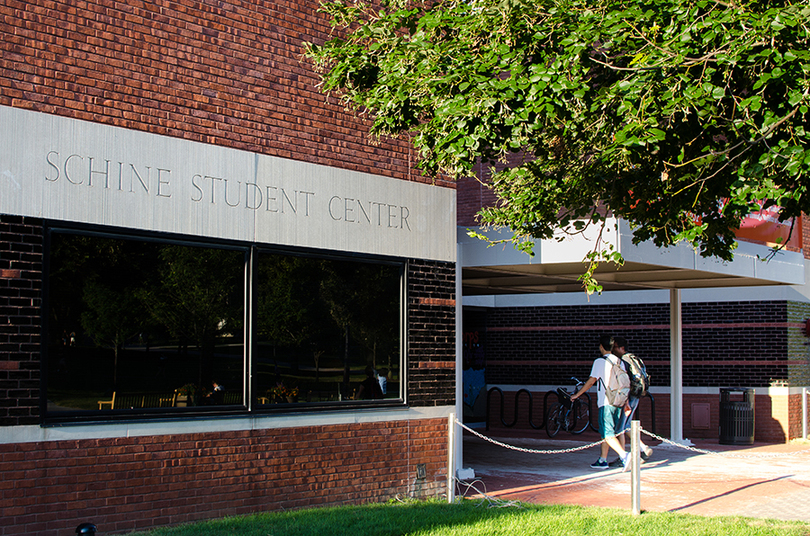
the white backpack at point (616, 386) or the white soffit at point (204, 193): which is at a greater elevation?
the white soffit at point (204, 193)

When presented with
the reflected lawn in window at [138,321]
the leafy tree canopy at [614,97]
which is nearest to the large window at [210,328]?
the reflected lawn in window at [138,321]

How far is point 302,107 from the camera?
31.0 feet

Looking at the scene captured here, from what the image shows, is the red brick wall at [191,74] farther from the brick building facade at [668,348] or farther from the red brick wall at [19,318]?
the brick building facade at [668,348]

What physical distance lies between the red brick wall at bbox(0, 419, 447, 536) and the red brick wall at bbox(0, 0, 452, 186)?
2.91 m

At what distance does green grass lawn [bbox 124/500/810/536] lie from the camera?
25.8 feet

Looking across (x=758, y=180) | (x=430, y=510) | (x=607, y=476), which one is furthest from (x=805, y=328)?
(x=758, y=180)

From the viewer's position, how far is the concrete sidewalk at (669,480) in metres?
10.1

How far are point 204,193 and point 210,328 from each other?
1319 millimetres

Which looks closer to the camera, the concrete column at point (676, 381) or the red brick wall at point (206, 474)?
the red brick wall at point (206, 474)

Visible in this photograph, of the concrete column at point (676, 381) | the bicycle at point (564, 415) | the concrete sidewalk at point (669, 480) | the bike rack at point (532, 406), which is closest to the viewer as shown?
the concrete sidewalk at point (669, 480)

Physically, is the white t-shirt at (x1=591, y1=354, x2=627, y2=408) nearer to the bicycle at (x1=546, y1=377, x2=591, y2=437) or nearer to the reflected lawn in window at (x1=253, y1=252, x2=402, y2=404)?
the reflected lawn in window at (x1=253, y1=252, x2=402, y2=404)

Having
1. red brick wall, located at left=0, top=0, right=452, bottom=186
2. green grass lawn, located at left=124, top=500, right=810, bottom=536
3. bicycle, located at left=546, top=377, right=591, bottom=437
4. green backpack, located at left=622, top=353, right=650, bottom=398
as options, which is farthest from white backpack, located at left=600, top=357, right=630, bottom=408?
bicycle, located at left=546, top=377, right=591, bottom=437

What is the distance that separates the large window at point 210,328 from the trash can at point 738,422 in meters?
9.67

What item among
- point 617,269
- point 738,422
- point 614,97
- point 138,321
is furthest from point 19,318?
point 738,422
